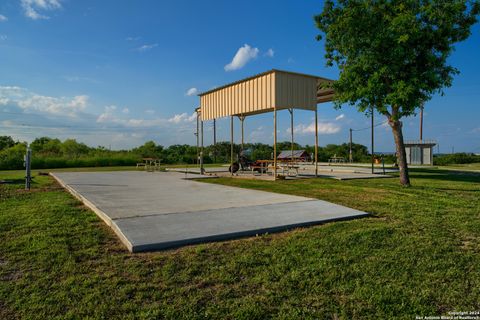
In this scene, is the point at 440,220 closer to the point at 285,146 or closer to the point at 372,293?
the point at 372,293

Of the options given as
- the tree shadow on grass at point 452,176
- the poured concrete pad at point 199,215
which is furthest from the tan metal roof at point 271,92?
the tree shadow on grass at point 452,176

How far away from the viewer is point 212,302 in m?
2.23

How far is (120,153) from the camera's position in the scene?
97.3 ft

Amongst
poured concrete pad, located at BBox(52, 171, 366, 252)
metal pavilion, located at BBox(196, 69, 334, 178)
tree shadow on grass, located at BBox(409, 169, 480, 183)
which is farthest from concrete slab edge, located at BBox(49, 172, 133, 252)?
tree shadow on grass, located at BBox(409, 169, 480, 183)

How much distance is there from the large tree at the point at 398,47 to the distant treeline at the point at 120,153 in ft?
36.2

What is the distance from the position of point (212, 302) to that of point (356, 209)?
390 centimetres

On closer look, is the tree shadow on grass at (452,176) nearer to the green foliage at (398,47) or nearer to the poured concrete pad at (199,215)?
the green foliage at (398,47)

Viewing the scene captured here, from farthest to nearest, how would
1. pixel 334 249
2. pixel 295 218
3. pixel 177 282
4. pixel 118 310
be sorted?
pixel 295 218 < pixel 334 249 < pixel 177 282 < pixel 118 310

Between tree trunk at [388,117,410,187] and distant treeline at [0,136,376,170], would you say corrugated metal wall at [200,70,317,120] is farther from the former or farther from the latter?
distant treeline at [0,136,376,170]

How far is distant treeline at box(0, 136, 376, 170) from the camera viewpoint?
22.6m

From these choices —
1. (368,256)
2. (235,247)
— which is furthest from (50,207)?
(368,256)

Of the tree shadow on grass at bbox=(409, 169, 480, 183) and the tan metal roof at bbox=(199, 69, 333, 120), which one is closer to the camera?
the tan metal roof at bbox=(199, 69, 333, 120)

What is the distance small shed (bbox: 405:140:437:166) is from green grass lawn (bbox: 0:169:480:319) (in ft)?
77.1

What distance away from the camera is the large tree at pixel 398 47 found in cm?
808
